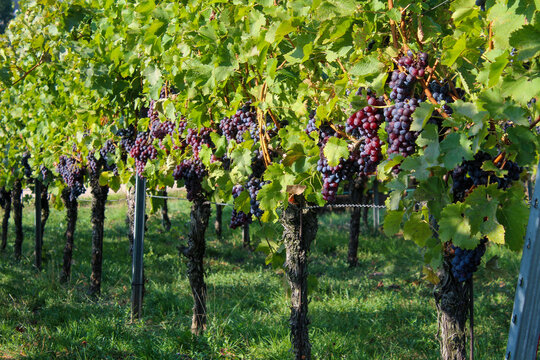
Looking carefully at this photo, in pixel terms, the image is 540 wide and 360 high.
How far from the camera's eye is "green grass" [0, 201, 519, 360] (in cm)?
478

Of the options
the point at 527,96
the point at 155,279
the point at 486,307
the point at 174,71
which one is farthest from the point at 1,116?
the point at 527,96

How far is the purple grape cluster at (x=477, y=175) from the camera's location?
1990 mm

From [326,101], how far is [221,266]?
7369 mm

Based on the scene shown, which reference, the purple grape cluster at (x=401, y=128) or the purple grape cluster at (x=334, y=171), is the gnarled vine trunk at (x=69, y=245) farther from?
the purple grape cluster at (x=401, y=128)

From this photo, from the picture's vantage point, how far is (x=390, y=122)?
80.0 inches

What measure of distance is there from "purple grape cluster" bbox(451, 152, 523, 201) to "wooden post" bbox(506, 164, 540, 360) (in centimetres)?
39

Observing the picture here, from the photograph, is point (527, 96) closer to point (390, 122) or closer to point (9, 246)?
point (390, 122)

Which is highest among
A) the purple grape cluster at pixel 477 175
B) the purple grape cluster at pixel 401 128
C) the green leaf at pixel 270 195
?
the purple grape cluster at pixel 401 128

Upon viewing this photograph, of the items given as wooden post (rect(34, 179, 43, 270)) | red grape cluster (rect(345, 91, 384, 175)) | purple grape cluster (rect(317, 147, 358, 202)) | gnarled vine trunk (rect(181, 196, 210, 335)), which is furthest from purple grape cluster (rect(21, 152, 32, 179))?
red grape cluster (rect(345, 91, 384, 175))

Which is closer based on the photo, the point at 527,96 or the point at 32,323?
the point at 527,96

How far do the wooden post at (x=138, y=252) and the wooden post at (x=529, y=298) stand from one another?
4567mm

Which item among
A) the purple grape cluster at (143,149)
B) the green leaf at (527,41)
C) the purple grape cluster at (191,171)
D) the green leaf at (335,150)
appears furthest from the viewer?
the purple grape cluster at (143,149)

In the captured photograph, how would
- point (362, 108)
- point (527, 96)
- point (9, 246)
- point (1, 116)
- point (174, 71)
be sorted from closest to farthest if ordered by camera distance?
1. point (527, 96)
2. point (362, 108)
3. point (174, 71)
4. point (1, 116)
5. point (9, 246)

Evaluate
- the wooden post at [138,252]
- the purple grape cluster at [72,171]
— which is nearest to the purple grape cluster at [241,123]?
the wooden post at [138,252]
